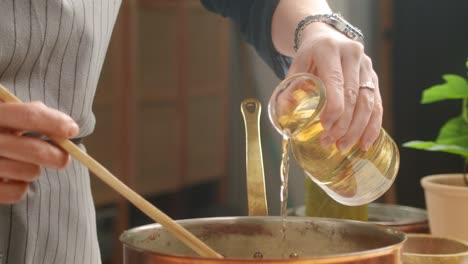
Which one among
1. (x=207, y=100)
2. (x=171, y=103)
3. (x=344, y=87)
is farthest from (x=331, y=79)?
(x=207, y=100)

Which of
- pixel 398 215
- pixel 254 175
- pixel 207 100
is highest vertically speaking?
pixel 254 175

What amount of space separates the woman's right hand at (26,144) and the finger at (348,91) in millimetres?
344

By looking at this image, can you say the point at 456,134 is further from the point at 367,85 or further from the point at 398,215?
the point at 367,85

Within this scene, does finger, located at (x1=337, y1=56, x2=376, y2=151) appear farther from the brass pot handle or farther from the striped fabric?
the striped fabric

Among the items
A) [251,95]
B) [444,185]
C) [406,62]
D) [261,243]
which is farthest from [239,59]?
[261,243]

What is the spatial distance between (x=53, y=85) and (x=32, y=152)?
13.2 inches

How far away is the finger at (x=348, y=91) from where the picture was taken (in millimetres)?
1040

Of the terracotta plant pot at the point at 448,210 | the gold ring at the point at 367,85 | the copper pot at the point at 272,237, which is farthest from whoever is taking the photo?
the terracotta plant pot at the point at 448,210

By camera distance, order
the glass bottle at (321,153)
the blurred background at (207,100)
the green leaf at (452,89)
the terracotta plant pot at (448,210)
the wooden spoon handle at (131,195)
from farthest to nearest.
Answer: the blurred background at (207,100) → the green leaf at (452,89) → the terracotta plant pot at (448,210) → the glass bottle at (321,153) → the wooden spoon handle at (131,195)

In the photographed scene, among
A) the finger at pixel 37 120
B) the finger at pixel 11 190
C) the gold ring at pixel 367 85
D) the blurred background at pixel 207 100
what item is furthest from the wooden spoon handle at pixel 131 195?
the blurred background at pixel 207 100

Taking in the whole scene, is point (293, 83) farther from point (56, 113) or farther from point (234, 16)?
point (234, 16)

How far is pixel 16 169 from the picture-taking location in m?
0.91

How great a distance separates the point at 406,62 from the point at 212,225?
2.44 metres

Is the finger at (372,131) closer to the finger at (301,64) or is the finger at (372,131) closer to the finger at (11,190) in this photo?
the finger at (301,64)
